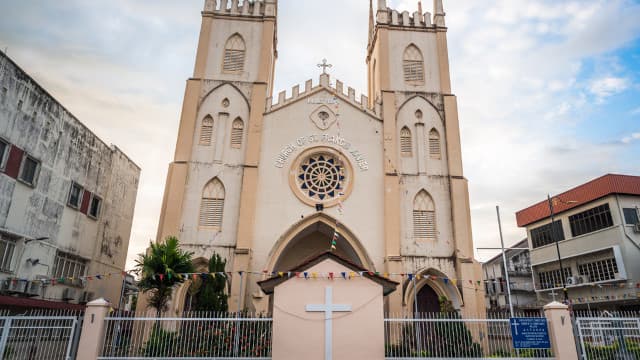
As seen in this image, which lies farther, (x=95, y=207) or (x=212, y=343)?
(x=95, y=207)

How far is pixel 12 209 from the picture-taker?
1477 cm

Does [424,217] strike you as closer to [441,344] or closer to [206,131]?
[441,344]

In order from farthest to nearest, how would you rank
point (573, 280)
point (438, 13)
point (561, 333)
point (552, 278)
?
point (552, 278) < point (573, 280) < point (438, 13) < point (561, 333)

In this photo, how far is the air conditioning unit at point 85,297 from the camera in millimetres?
19028

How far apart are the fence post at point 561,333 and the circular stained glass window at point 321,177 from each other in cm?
970

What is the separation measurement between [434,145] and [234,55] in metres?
10.4

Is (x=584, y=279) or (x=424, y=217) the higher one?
(x=424, y=217)

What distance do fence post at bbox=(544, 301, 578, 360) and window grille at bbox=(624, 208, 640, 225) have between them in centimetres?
1702

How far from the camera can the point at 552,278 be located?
28562 mm

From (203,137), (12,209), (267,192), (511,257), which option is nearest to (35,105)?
(12,209)

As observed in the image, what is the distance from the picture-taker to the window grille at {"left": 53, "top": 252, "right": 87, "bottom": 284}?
1758cm

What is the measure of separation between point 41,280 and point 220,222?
268 inches

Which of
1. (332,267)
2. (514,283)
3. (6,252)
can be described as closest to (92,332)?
(332,267)

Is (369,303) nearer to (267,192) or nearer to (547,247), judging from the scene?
(267,192)
